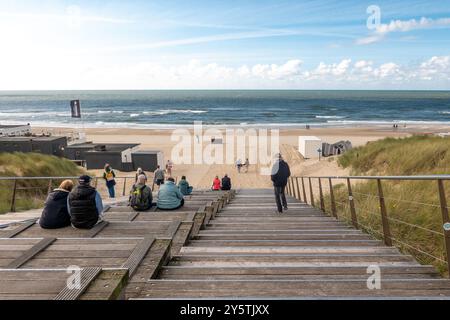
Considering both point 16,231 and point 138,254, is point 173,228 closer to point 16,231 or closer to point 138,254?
point 138,254

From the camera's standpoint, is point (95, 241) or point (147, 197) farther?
point (147, 197)

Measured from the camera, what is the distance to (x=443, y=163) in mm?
11320

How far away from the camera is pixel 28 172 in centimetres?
1320

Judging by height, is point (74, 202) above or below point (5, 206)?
above

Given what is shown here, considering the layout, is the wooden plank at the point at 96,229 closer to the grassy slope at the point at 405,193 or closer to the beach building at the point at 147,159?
the grassy slope at the point at 405,193

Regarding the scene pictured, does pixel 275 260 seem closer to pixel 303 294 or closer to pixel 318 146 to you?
pixel 303 294

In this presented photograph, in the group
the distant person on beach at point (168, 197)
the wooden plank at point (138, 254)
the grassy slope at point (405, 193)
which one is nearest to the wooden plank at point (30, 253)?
the wooden plank at point (138, 254)

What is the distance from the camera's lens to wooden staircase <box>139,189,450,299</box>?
2.36 m

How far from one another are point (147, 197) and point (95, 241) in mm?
2942

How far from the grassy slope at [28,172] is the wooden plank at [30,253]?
6.75m

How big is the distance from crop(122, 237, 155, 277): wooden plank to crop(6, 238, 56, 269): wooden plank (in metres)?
0.88

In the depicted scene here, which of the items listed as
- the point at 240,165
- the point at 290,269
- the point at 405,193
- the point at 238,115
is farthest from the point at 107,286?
the point at 238,115
